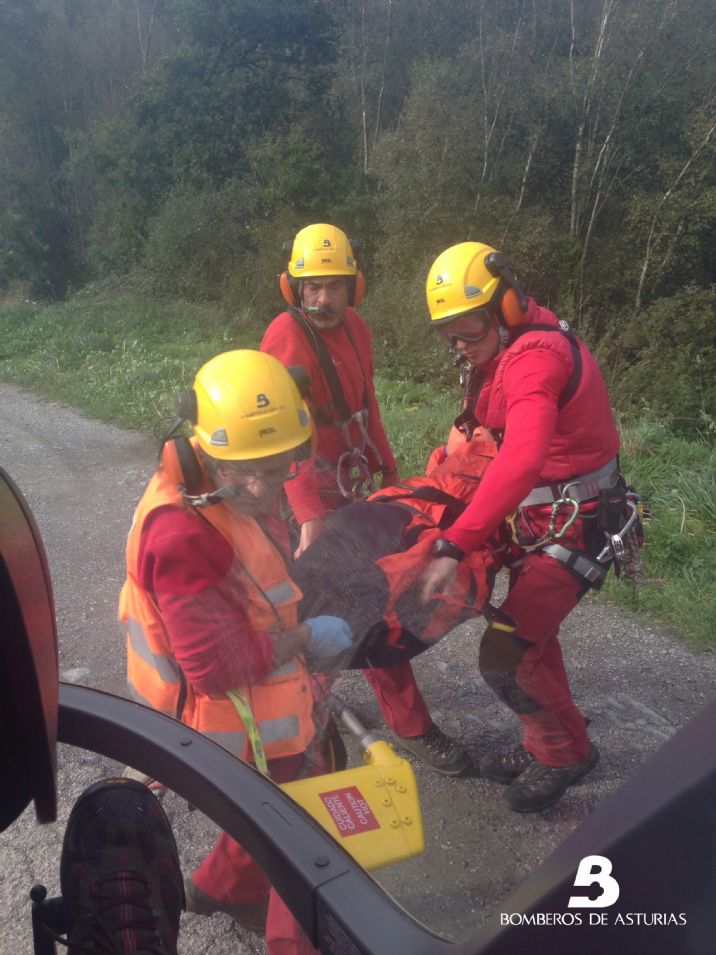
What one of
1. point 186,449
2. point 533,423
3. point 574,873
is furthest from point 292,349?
point 574,873

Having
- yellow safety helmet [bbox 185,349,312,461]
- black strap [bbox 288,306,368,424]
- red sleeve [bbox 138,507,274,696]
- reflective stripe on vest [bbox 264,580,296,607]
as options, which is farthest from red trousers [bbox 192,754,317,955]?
black strap [bbox 288,306,368,424]

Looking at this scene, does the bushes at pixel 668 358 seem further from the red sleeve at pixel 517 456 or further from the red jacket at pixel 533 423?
the red sleeve at pixel 517 456

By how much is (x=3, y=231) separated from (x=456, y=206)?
13.5 meters

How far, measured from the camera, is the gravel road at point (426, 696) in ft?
4.92

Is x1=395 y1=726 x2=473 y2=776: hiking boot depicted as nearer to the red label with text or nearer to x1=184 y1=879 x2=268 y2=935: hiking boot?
x1=184 y1=879 x2=268 y2=935: hiking boot

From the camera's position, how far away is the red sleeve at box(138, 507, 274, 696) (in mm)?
1924

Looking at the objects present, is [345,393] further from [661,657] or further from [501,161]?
[501,161]

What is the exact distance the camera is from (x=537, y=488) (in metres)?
2.85

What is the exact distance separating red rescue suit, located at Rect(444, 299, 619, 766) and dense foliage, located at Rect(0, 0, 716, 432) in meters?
6.27

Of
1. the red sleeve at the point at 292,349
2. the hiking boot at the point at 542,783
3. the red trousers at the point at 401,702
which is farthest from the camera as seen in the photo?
the red sleeve at the point at 292,349

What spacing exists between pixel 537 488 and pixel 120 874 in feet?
6.08

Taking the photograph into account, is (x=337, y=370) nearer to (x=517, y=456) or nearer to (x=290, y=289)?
(x=290, y=289)

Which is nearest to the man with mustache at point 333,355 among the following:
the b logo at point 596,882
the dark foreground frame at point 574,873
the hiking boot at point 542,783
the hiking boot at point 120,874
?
the hiking boot at point 542,783

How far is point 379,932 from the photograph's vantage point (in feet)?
3.62
